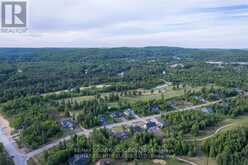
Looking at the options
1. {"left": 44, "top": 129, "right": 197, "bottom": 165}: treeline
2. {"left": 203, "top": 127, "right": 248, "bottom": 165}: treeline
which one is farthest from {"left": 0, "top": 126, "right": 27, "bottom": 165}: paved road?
{"left": 203, "top": 127, "right": 248, "bottom": 165}: treeline

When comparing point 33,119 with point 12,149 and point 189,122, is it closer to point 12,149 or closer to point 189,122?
point 12,149

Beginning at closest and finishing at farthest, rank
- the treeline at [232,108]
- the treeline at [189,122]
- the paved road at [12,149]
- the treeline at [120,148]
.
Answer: the treeline at [120,148]
the paved road at [12,149]
the treeline at [189,122]
the treeline at [232,108]

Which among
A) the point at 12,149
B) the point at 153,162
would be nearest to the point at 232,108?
the point at 153,162

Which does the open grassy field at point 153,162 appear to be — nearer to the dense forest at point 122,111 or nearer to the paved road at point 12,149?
the dense forest at point 122,111

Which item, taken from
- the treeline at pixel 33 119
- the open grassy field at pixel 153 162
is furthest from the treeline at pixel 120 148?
the treeline at pixel 33 119

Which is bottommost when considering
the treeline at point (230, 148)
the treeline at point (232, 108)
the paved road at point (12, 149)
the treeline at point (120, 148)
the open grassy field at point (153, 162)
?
the paved road at point (12, 149)

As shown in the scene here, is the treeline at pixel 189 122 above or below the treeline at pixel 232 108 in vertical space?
below

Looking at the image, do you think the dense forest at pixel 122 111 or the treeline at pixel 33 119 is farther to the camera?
the treeline at pixel 33 119

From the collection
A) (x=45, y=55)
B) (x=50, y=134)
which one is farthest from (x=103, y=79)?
(x=45, y=55)

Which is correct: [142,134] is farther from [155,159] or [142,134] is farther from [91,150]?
[91,150]
